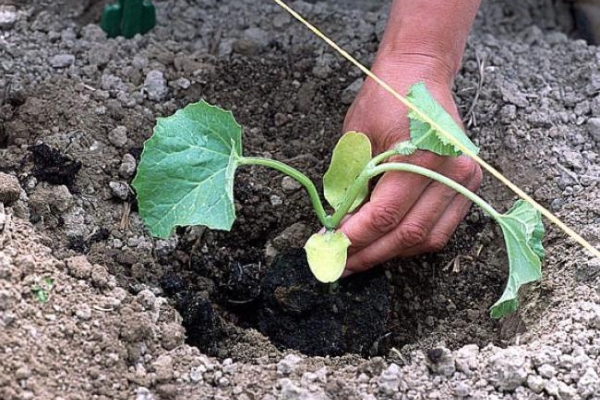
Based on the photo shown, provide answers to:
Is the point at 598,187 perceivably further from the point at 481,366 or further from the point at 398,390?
the point at 398,390

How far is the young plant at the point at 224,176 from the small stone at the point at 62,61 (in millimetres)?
535

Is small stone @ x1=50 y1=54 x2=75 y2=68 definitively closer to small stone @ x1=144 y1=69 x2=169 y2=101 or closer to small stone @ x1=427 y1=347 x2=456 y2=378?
small stone @ x1=144 y1=69 x2=169 y2=101

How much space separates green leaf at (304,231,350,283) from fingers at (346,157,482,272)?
10cm

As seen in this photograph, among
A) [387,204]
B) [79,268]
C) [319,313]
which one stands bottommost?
[319,313]

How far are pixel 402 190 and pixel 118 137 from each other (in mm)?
567

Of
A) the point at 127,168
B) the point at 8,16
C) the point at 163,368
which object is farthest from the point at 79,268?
the point at 8,16

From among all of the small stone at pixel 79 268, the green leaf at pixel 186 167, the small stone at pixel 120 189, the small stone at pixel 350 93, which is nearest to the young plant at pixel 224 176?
the green leaf at pixel 186 167

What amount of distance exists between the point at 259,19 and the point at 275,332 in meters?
0.83

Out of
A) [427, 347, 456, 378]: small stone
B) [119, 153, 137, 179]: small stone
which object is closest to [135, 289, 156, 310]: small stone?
[119, 153, 137, 179]: small stone

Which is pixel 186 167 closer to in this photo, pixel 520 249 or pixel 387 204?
pixel 387 204

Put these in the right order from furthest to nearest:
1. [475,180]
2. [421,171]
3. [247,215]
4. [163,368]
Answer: [247,215] < [475,180] < [421,171] < [163,368]

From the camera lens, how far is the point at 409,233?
4.98 feet

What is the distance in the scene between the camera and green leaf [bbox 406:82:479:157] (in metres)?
1.41

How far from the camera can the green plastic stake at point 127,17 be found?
196 centimetres
